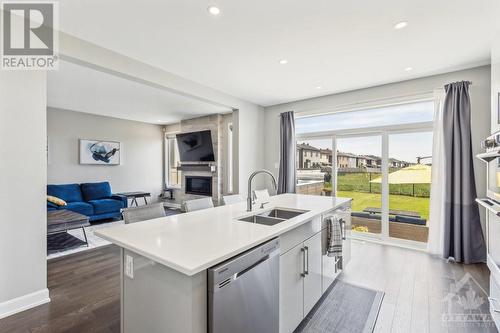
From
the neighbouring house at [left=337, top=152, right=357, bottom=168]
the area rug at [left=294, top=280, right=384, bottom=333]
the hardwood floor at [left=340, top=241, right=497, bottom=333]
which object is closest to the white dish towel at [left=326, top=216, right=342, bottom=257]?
the area rug at [left=294, top=280, right=384, bottom=333]

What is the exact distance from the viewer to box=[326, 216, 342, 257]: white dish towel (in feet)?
7.30

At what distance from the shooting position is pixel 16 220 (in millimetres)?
2107

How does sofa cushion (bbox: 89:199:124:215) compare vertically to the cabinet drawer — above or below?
below

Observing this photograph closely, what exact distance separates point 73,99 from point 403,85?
6.03 m

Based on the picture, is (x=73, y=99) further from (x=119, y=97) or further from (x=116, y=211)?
(x=116, y=211)

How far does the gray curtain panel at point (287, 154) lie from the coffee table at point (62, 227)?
3544 mm

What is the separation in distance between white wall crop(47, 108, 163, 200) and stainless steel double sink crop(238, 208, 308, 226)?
17.3 ft

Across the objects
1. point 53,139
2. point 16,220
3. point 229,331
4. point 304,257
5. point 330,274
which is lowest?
point 330,274

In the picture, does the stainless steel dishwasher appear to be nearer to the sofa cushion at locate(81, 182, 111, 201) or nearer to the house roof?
the house roof

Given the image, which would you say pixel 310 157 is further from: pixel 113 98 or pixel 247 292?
pixel 113 98

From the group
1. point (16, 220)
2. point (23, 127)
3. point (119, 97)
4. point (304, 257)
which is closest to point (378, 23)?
point (304, 257)

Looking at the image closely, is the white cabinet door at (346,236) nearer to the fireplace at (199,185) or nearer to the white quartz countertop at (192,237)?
the white quartz countertop at (192,237)

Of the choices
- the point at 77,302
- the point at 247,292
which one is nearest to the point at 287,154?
the point at 247,292

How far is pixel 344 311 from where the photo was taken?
2.12 m
